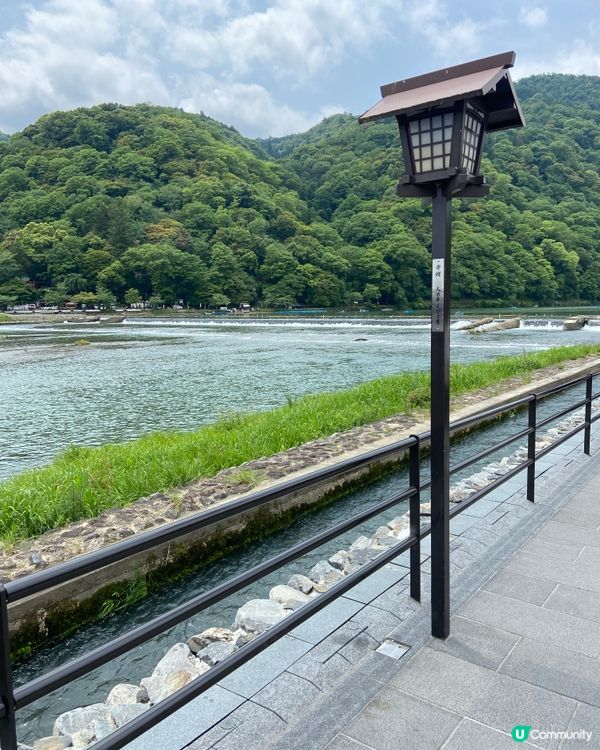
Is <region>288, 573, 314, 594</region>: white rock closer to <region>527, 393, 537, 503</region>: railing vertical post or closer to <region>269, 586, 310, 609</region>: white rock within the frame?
<region>269, 586, 310, 609</region>: white rock

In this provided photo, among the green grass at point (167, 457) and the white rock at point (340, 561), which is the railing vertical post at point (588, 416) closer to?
the white rock at point (340, 561)

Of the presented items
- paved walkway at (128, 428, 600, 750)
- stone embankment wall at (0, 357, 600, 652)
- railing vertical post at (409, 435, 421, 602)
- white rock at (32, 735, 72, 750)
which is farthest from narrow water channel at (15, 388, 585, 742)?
railing vertical post at (409, 435, 421, 602)

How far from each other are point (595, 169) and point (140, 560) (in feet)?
299

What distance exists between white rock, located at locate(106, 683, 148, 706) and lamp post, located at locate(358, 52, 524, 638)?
4.53ft

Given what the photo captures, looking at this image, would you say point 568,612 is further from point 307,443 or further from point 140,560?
point 307,443

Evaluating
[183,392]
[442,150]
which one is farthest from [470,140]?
[183,392]

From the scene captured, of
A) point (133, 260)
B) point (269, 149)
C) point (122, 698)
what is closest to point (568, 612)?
point (122, 698)

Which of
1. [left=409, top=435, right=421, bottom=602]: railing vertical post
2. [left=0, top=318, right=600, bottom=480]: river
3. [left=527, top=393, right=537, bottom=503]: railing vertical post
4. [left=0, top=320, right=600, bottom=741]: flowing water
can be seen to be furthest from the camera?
[left=0, top=318, right=600, bottom=480]: river

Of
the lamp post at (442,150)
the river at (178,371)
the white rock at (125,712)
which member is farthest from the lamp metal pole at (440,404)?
the river at (178,371)

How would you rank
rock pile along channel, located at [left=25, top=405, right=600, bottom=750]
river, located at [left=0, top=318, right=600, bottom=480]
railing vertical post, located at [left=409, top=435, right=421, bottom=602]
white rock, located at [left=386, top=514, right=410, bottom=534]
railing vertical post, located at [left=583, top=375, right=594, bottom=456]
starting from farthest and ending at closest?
river, located at [left=0, top=318, right=600, bottom=480] → railing vertical post, located at [left=583, top=375, right=594, bottom=456] → white rock, located at [left=386, top=514, right=410, bottom=534] → railing vertical post, located at [left=409, top=435, right=421, bottom=602] → rock pile along channel, located at [left=25, top=405, right=600, bottom=750]

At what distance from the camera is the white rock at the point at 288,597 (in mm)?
3219

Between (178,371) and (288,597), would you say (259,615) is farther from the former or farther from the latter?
(178,371)

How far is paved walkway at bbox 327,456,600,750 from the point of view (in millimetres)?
1810

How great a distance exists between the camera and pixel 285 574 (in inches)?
164
